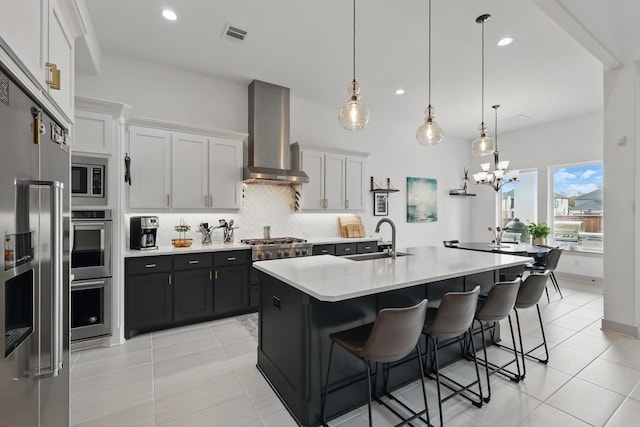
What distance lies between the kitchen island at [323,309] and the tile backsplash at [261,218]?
7.01ft

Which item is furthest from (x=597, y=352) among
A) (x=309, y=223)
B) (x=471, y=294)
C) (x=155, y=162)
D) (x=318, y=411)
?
(x=155, y=162)

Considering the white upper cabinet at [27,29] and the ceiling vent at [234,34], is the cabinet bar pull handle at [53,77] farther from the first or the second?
the ceiling vent at [234,34]

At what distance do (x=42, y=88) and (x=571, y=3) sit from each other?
13.1 ft

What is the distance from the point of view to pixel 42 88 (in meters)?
1.41

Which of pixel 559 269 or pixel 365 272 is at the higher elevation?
pixel 365 272

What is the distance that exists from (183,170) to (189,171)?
7 centimetres

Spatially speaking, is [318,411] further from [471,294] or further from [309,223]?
[309,223]

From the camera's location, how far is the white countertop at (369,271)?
1787mm

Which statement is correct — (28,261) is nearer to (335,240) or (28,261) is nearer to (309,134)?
(335,240)

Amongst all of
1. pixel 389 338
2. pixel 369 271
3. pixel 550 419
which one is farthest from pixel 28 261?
pixel 550 419

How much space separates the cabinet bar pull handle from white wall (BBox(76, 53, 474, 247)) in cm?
252

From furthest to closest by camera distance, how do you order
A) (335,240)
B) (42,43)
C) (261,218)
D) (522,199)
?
(522,199)
(335,240)
(261,218)
(42,43)

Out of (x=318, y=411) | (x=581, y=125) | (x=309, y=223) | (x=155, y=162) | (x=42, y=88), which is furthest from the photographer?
(x=581, y=125)

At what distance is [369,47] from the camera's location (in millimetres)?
3537
